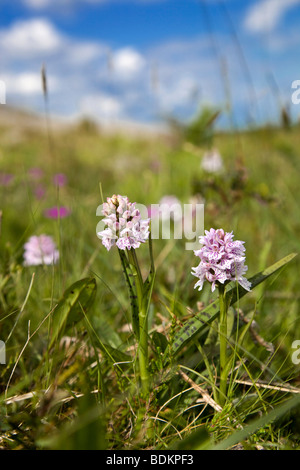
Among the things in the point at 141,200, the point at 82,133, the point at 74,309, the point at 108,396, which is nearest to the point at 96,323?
the point at 74,309

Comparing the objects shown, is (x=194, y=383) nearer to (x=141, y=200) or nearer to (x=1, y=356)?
(x=1, y=356)

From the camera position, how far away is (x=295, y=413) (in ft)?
3.20

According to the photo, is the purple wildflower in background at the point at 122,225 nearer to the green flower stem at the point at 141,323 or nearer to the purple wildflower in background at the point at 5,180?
the green flower stem at the point at 141,323

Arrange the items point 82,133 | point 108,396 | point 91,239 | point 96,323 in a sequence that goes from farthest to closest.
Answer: point 82,133 → point 91,239 → point 96,323 → point 108,396

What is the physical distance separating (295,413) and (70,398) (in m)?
0.52

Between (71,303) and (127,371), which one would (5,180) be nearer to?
(71,303)

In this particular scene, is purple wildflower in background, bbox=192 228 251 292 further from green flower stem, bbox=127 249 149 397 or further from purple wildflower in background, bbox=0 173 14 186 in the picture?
A: purple wildflower in background, bbox=0 173 14 186

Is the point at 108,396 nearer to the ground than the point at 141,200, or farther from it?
nearer to the ground

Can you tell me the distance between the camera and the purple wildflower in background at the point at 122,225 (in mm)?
794

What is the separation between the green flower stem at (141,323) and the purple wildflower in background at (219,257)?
122 millimetres

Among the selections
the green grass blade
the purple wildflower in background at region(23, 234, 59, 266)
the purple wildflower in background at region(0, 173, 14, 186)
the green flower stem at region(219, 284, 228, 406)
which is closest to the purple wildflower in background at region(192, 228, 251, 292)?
the green flower stem at region(219, 284, 228, 406)

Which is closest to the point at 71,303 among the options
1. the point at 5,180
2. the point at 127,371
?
the point at 127,371

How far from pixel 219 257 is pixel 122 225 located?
19 centimetres

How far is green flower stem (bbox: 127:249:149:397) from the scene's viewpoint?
84cm
